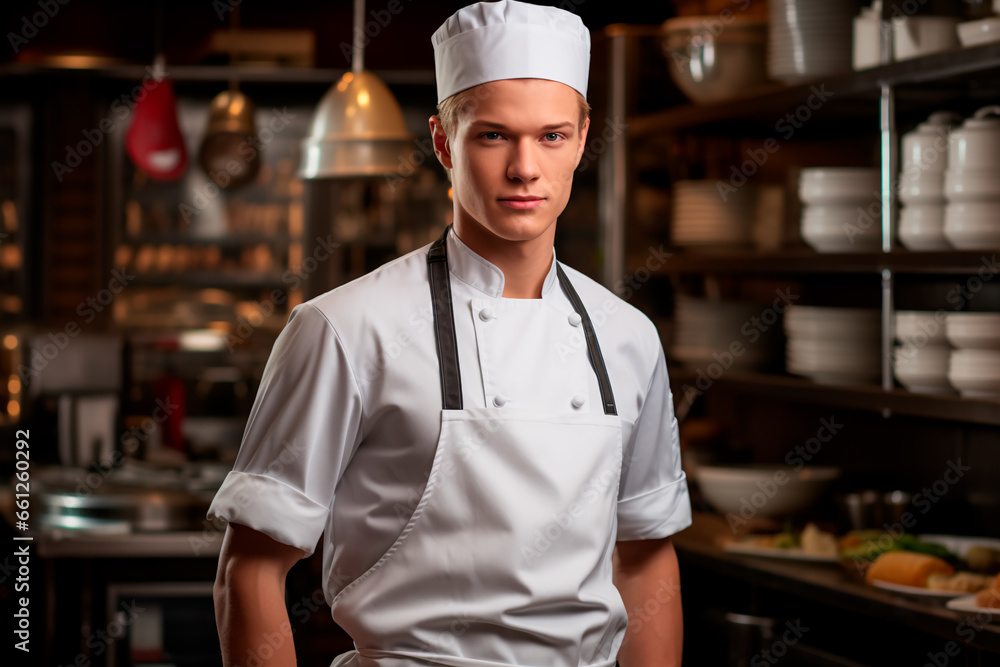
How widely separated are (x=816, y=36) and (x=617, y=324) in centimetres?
152

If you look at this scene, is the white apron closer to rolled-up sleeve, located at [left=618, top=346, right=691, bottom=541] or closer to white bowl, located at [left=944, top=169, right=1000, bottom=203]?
Answer: rolled-up sleeve, located at [left=618, top=346, right=691, bottom=541]

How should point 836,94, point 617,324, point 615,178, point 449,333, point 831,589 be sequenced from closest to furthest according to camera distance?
point 449,333, point 617,324, point 831,589, point 836,94, point 615,178

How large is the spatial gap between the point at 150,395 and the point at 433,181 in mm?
1563

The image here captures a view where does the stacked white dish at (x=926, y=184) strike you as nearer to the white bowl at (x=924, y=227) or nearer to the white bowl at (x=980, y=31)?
the white bowl at (x=924, y=227)

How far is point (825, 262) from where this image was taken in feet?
8.43

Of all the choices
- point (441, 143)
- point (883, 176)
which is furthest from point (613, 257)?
point (441, 143)

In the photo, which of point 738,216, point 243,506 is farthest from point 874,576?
point 243,506

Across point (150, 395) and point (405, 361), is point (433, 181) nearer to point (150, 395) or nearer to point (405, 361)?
point (150, 395)

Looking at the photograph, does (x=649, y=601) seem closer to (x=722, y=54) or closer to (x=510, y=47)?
(x=510, y=47)

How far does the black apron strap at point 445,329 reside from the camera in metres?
1.27

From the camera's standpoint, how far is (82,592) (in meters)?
3.01

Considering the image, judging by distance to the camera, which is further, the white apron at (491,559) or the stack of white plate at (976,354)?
the stack of white plate at (976,354)

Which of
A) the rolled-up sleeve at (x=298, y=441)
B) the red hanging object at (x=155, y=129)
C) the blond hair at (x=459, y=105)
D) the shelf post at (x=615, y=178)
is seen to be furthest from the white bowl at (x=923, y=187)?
the red hanging object at (x=155, y=129)

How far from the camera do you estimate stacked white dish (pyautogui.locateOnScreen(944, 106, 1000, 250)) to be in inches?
85.8
